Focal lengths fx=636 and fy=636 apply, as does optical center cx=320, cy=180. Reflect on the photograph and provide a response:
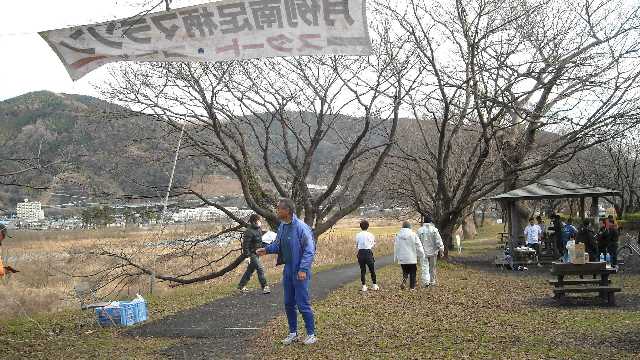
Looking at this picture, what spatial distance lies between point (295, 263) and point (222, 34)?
2653mm

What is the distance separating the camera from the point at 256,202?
17.0m

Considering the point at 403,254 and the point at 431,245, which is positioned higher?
the point at 431,245

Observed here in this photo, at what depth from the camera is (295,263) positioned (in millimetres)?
7227

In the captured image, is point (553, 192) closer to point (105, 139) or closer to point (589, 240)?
point (589, 240)

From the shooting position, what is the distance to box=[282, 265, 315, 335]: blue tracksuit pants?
283 inches

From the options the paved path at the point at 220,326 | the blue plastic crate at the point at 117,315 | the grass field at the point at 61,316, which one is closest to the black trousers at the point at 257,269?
the paved path at the point at 220,326

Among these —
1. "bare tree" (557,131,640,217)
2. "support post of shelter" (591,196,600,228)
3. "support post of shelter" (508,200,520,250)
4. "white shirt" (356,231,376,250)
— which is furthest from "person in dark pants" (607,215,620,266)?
"bare tree" (557,131,640,217)

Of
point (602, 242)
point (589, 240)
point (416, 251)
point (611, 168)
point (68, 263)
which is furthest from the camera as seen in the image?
point (611, 168)

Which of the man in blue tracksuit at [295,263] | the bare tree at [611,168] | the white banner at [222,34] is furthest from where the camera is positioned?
the bare tree at [611,168]

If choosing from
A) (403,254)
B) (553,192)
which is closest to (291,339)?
(403,254)

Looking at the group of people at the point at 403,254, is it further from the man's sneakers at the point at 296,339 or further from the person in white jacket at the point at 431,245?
the man's sneakers at the point at 296,339

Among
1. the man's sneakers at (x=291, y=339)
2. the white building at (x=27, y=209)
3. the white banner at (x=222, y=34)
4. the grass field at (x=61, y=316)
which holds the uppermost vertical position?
the white banner at (x=222, y=34)

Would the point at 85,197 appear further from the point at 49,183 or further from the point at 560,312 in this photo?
the point at 560,312

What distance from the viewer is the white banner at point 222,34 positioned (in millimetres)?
6562
